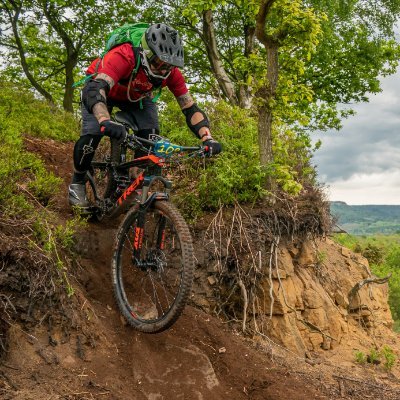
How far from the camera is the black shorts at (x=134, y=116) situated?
593 centimetres

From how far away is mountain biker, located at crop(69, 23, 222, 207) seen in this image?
5.01 metres

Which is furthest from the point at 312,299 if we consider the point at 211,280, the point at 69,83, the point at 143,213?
the point at 69,83

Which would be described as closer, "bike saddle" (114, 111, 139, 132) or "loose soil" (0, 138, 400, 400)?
"loose soil" (0, 138, 400, 400)

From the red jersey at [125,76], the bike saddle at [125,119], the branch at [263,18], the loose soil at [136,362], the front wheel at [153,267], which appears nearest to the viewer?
the loose soil at [136,362]

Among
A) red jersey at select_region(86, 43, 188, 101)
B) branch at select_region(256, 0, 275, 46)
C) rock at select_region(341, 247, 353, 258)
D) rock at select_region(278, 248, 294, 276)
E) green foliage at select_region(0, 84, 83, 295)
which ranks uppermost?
branch at select_region(256, 0, 275, 46)

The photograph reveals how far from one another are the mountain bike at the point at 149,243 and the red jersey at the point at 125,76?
381mm

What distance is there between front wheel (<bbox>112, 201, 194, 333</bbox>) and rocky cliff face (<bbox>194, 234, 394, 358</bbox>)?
120 cm

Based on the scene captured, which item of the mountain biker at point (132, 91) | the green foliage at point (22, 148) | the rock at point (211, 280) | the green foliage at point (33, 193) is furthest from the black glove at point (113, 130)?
the rock at point (211, 280)

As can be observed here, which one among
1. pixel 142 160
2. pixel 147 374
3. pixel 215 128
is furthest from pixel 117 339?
pixel 215 128

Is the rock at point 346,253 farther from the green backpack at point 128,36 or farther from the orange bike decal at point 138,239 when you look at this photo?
the green backpack at point 128,36

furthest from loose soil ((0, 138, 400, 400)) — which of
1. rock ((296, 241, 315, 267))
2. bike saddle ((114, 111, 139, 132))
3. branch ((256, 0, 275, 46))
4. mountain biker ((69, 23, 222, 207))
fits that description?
branch ((256, 0, 275, 46))

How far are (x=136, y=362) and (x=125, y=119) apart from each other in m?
2.93

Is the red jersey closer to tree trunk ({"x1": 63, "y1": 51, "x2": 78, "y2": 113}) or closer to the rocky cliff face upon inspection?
the rocky cliff face

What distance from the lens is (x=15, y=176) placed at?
5.51 m
